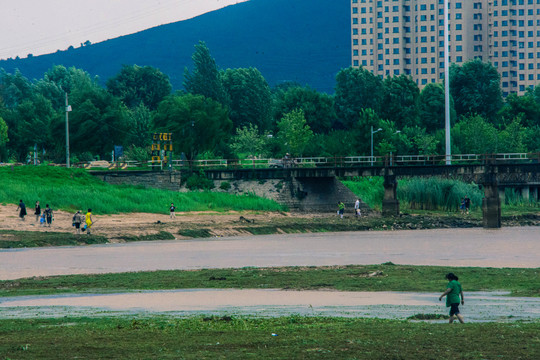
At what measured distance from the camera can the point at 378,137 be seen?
394ft

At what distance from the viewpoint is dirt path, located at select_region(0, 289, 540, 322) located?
2597 cm

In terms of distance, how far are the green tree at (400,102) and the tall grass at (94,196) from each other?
8666cm

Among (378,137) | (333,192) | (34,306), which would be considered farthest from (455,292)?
(378,137)

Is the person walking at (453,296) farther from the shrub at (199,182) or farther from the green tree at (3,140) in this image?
the green tree at (3,140)

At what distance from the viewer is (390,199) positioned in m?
90.0

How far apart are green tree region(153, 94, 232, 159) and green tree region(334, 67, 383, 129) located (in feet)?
246

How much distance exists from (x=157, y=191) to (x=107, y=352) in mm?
65831

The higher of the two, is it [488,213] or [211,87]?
[211,87]

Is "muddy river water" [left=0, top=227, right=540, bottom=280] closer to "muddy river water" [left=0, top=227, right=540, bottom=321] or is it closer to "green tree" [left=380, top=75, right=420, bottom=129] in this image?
"muddy river water" [left=0, top=227, right=540, bottom=321]

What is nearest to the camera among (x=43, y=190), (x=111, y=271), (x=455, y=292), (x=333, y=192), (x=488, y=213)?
Answer: (x=455, y=292)

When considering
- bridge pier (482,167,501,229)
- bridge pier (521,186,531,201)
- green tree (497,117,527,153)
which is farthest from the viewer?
green tree (497,117,527,153)

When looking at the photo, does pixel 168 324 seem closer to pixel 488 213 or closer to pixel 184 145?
pixel 488 213

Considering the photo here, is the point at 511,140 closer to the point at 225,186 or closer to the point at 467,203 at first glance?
the point at 467,203

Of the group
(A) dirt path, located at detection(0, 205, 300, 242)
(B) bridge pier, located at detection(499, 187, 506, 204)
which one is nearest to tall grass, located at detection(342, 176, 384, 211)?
(B) bridge pier, located at detection(499, 187, 506, 204)
